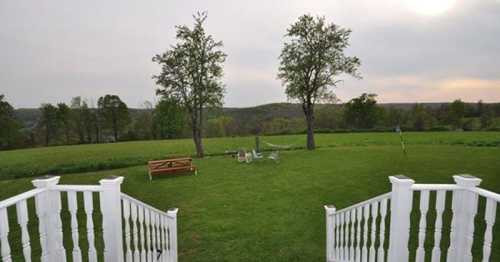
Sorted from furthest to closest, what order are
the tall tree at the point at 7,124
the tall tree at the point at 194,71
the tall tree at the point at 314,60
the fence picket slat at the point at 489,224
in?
the tall tree at the point at 7,124 < the tall tree at the point at 314,60 < the tall tree at the point at 194,71 < the fence picket slat at the point at 489,224

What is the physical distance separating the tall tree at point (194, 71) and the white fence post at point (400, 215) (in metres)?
11.1

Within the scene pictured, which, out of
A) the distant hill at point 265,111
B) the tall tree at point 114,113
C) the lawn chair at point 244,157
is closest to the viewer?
the lawn chair at point 244,157

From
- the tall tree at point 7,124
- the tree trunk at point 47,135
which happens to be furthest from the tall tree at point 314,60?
the tree trunk at point 47,135

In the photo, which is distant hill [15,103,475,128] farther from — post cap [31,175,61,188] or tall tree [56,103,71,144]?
post cap [31,175,61,188]

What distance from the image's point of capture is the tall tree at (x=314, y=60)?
13938mm

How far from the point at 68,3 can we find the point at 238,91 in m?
14.7

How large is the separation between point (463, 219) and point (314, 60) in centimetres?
1319

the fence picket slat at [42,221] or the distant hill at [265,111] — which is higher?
the distant hill at [265,111]

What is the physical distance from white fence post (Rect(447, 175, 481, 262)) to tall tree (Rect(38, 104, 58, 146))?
35695mm

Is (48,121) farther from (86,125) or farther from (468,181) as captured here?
(468,181)

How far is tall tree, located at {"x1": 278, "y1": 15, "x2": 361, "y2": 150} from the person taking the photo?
13938 millimetres

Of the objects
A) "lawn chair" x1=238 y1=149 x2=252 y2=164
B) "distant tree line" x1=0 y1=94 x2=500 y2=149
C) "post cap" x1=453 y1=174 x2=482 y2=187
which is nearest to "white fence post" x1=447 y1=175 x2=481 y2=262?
"post cap" x1=453 y1=174 x2=482 y2=187

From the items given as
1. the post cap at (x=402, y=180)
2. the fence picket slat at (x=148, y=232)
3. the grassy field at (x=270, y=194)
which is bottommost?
the grassy field at (x=270, y=194)

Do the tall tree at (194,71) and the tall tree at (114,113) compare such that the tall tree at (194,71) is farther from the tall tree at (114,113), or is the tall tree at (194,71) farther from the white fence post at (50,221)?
the tall tree at (114,113)
